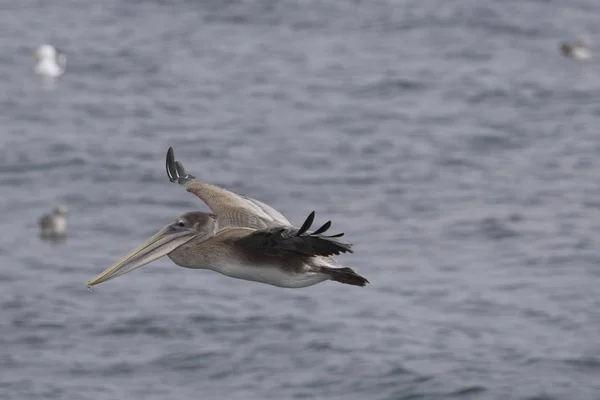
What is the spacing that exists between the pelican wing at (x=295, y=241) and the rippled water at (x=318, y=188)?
709 centimetres

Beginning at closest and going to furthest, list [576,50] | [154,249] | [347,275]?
[347,275] < [154,249] < [576,50]

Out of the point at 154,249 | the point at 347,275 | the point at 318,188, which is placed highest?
the point at 154,249

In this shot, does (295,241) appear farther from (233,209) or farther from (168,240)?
(233,209)

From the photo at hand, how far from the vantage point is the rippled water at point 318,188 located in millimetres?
15352

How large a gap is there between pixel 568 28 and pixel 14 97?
12.3 meters

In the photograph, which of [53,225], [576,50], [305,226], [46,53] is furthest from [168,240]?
[576,50]

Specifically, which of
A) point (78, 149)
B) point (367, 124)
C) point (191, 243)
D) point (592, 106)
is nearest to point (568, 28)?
point (592, 106)

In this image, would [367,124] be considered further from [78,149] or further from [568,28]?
[568,28]

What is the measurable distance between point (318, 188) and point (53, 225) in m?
4.25

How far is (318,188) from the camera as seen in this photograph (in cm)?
2042

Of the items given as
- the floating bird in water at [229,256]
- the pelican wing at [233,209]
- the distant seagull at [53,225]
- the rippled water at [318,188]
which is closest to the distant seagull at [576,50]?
the rippled water at [318,188]

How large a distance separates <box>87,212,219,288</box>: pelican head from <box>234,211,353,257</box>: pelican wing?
1.05ft

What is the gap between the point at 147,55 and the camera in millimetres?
27438

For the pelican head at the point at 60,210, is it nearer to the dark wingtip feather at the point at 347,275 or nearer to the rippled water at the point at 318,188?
the rippled water at the point at 318,188
